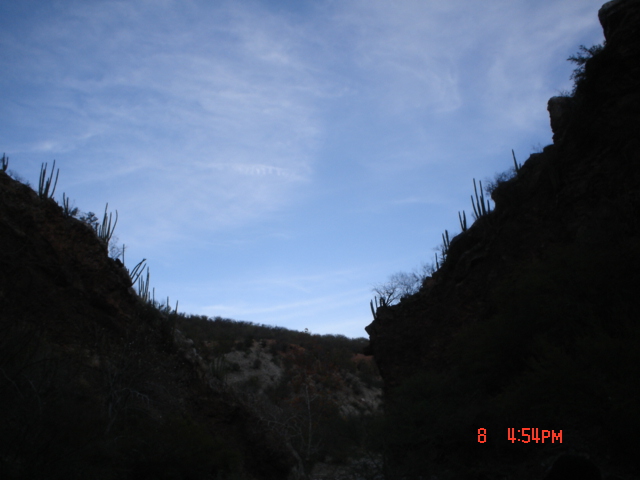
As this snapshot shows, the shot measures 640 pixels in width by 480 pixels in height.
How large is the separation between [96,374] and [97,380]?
0.79 ft

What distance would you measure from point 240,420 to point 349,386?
1074 inches

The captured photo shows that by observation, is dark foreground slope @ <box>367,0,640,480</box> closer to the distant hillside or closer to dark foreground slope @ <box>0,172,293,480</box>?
the distant hillside

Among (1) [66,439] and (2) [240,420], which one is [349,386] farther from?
(1) [66,439]

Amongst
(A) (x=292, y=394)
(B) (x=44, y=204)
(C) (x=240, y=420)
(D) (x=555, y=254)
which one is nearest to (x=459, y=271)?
(D) (x=555, y=254)

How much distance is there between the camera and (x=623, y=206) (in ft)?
47.3

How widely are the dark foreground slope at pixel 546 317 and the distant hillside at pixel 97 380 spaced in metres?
4.47

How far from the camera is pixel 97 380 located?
13672 mm
